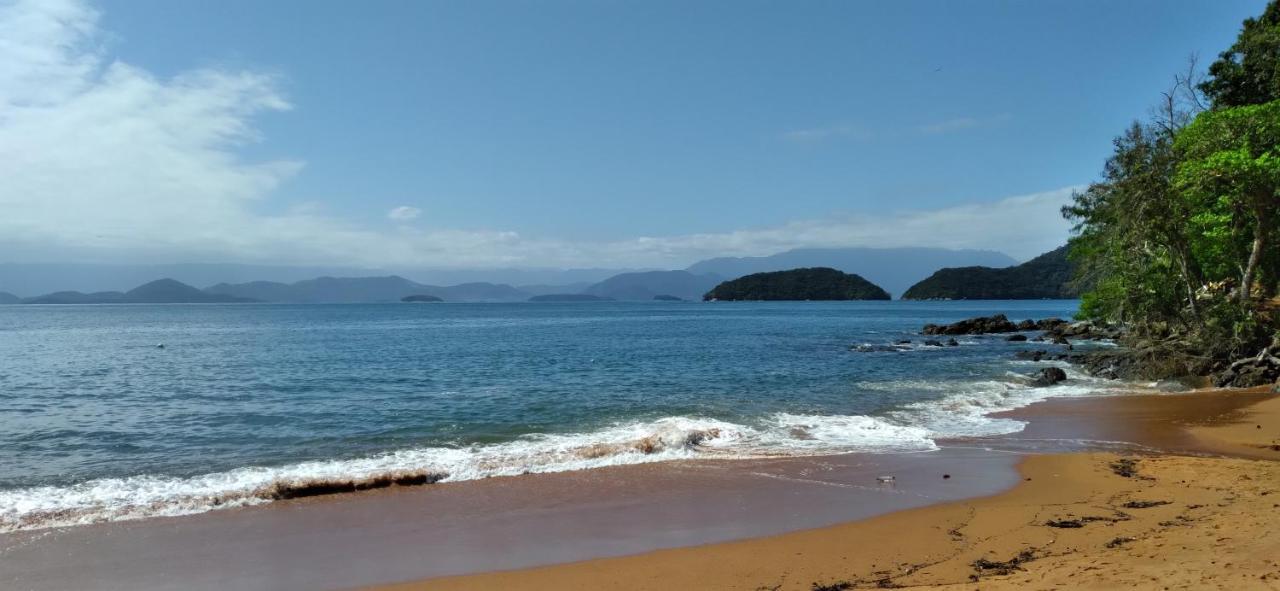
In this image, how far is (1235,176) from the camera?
23281 mm

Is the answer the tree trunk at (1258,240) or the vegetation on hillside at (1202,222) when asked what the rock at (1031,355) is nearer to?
the vegetation on hillside at (1202,222)

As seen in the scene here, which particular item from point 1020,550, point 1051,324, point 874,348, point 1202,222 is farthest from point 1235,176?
point 1051,324

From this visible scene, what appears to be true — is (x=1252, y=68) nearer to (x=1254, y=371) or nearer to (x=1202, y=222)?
(x=1202, y=222)

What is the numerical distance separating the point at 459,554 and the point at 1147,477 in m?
11.1

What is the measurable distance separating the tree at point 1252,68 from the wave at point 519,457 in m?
25.0

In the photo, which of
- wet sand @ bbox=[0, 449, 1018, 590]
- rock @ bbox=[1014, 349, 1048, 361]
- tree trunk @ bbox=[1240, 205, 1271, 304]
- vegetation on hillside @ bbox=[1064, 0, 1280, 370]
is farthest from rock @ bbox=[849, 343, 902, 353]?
wet sand @ bbox=[0, 449, 1018, 590]

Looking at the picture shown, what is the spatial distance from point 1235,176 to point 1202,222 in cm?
265

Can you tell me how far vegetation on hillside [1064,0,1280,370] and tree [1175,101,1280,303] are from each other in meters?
0.04

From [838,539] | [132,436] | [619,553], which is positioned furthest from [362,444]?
[838,539]

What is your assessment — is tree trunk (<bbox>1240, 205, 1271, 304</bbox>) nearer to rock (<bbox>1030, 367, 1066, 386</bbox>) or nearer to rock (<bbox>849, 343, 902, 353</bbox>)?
rock (<bbox>1030, 367, 1066, 386</bbox>)

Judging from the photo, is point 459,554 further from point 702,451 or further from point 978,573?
point 702,451

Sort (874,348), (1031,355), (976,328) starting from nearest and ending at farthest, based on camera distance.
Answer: (1031,355)
(874,348)
(976,328)

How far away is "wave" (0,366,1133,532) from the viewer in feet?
37.0

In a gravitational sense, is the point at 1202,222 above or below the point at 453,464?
above
